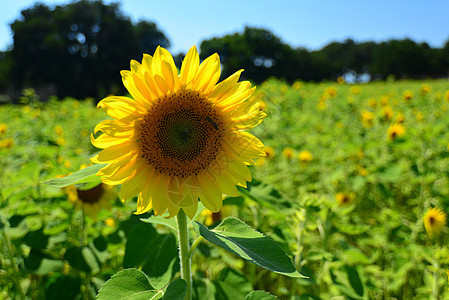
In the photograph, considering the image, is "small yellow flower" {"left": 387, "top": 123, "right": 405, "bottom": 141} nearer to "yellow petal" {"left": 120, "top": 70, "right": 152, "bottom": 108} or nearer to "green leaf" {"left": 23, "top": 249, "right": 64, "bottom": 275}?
"yellow petal" {"left": 120, "top": 70, "right": 152, "bottom": 108}

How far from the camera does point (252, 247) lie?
2.90 ft

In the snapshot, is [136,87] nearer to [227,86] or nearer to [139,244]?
[227,86]

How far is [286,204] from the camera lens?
1.22 meters

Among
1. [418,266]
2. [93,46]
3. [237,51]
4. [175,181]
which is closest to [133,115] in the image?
[175,181]

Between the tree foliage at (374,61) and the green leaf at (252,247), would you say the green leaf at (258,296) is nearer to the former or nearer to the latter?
the green leaf at (252,247)

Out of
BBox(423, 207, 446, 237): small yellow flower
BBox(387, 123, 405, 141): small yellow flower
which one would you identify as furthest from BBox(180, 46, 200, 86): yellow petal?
BBox(387, 123, 405, 141): small yellow flower

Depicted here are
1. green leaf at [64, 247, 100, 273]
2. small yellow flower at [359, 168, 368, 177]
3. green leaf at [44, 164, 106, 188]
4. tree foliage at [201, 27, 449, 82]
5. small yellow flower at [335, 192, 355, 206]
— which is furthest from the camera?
tree foliage at [201, 27, 449, 82]

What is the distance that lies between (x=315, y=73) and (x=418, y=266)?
42.5 metres

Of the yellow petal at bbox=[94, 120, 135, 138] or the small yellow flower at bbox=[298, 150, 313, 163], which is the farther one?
the small yellow flower at bbox=[298, 150, 313, 163]

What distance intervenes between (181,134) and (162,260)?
0.48 m

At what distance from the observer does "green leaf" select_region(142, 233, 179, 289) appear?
1.17 m

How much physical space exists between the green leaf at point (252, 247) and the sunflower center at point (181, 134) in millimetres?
273

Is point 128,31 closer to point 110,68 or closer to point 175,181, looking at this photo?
point 110,68

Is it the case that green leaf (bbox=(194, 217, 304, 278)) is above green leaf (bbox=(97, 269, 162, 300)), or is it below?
above
